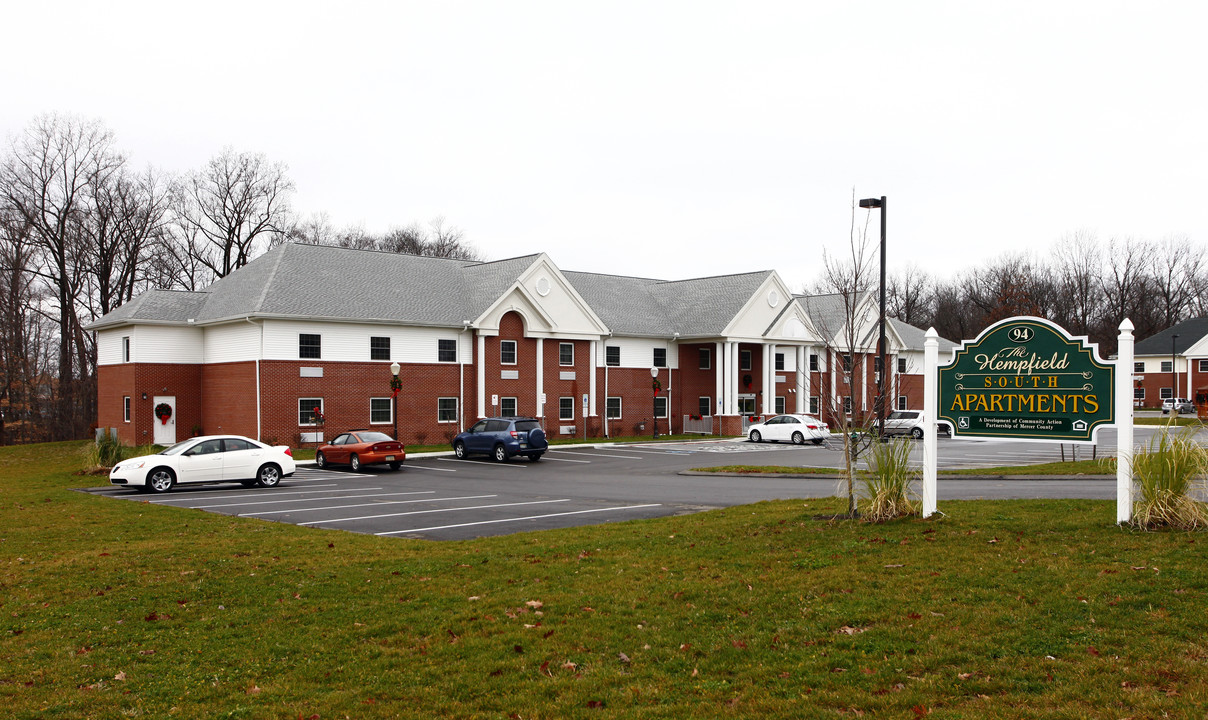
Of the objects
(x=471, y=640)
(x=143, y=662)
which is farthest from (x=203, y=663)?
(x=471, y=640)

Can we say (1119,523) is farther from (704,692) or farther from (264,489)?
(264,489)

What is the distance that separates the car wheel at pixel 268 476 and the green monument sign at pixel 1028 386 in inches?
730

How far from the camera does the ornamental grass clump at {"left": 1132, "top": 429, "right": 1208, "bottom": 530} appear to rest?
1007cm

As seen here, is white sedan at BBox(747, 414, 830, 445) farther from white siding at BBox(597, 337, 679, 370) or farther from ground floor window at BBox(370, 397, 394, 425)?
ground floor window at BBox(370, 397, 394, 425)

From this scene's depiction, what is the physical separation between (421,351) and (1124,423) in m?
34.0

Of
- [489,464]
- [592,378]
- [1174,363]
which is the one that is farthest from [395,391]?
[1174,363]

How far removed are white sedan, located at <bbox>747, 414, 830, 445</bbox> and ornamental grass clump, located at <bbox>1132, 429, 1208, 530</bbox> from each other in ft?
101

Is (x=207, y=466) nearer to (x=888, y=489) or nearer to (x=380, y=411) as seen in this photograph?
(x=380, y=411)

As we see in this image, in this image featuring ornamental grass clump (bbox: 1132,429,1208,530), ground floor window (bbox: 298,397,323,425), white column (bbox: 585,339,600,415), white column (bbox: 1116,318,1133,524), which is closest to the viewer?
ornamental grass clump (bbox: 1132,429,1208,530)

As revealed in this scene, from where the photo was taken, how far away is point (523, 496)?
2070 centimetres

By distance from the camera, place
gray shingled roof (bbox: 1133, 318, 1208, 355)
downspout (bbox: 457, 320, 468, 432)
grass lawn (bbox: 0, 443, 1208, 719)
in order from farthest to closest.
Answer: gray shingled roof (bbox: 1133, 318, 1208, 355), downspout (bbox: 457, 320, 468, 432), grass lawn (bbox: 0, 443, 1208, 719)

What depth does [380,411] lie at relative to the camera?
40156 millimetres

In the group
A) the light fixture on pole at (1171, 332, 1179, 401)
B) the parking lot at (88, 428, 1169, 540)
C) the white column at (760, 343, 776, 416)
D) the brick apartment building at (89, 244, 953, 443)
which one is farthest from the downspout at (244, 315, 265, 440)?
the light fixture on pole at (1171, 332, 1179, 401)

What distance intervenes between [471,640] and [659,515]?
8999 millimetres
